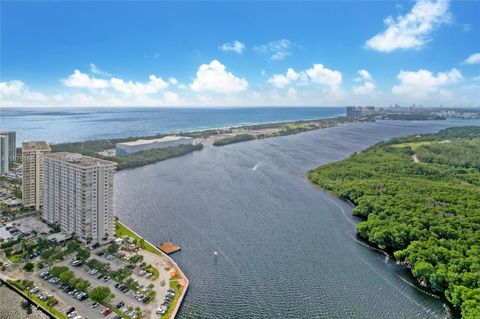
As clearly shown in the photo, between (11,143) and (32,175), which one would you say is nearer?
(32,175)

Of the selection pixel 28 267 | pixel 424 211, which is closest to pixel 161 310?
pixel 28 267

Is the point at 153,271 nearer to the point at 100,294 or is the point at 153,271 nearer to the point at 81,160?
the point at 100,294

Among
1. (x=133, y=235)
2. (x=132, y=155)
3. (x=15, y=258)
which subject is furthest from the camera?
(x=132, y=155)

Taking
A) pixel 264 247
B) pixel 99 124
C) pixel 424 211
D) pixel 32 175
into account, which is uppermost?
pixel 99 124

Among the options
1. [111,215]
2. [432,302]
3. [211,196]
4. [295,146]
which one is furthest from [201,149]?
[432,302]

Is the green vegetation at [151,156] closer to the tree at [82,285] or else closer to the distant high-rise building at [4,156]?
the distant high-rise building at [4,156]

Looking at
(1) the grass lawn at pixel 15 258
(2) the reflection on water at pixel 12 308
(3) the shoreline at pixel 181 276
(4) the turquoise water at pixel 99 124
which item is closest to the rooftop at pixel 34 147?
(1) the grass lawn at pixel 15 258

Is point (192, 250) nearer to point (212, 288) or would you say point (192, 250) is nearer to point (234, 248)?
point (234, 248)
